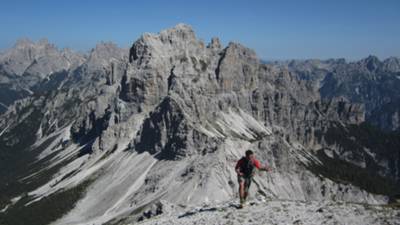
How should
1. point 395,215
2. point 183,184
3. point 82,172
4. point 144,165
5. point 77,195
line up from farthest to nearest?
point 82,172 < point 144,165 < point 77,195 < point 183,184 < point 395,215

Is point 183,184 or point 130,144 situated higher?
point 130,144

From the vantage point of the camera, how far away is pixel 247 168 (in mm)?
40031

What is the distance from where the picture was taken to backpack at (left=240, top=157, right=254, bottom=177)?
131 feet

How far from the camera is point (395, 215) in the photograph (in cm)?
3612

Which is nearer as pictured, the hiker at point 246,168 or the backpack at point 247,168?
the hiker at point 246,168

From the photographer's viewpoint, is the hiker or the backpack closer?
the hiker

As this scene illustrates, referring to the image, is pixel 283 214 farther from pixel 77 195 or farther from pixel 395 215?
pixel 77 195

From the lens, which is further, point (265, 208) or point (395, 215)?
point (265, 208)

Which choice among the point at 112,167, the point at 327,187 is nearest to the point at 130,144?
the point at 112,167

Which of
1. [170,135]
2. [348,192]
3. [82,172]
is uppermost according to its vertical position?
[170,135]

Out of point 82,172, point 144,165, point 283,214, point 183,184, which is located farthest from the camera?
point 82,172

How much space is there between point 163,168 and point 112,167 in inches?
1167

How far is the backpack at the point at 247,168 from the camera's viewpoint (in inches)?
1567

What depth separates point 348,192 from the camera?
18225cm
